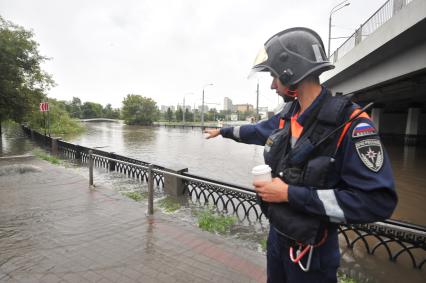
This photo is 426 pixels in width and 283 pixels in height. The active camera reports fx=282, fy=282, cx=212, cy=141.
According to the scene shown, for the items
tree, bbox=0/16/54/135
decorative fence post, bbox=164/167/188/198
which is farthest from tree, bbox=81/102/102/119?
decorative fence post, bbox=164/167/188/198

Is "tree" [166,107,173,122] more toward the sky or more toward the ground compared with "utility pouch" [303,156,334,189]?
more toward the sky

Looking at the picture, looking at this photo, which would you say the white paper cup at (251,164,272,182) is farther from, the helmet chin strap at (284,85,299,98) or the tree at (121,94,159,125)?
the tree at (121,94,159,125)

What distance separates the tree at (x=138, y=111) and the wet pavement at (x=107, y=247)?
7488 centimetres

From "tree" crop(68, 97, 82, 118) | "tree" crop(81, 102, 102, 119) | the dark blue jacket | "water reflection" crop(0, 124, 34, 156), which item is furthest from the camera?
"tree" crop(81, 102, 102, 119)

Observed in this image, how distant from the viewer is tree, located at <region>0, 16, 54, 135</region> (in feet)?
59.8

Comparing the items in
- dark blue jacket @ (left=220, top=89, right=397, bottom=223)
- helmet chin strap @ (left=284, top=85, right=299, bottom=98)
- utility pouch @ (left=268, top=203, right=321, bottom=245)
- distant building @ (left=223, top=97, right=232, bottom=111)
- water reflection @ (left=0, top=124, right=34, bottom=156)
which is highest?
distant building @ (left=223, top=97, right=232, bottom=111)

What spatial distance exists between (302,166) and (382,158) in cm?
42

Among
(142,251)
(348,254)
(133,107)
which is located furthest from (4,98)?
(133,107)

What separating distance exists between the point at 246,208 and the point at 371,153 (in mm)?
6058

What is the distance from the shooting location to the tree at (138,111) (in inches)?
3132

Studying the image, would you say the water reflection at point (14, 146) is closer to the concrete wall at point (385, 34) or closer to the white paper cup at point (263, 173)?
the white paper cup at point (263, 173)

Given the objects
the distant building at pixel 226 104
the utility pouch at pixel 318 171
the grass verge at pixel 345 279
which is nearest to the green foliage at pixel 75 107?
the distant building at pixel 226 104

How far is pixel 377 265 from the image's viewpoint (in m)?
4.79

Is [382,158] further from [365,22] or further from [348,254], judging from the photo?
[365,22]
